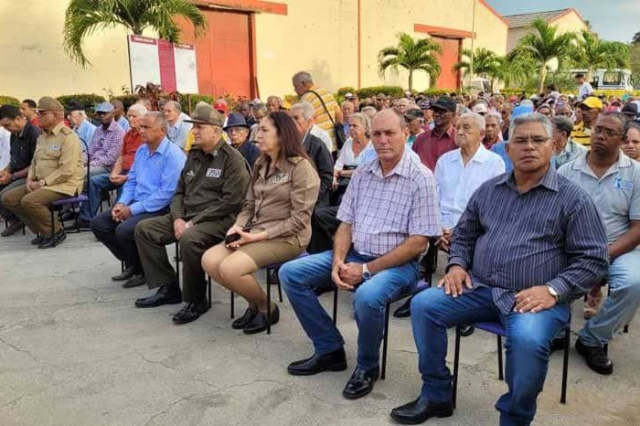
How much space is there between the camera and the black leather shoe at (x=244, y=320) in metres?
4.11

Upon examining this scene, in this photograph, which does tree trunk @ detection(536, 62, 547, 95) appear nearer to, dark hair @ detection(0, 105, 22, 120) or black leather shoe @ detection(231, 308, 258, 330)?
dark hair @ detection(0, 105, 22, 120)

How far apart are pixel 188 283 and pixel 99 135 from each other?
4249 mm

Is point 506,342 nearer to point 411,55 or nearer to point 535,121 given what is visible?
point 535,121

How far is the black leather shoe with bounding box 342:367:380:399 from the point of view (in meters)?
3.10

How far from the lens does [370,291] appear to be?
3.03 m

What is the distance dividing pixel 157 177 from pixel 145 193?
19cm

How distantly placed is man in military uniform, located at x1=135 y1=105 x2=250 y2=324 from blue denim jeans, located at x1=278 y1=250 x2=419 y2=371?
1093mm

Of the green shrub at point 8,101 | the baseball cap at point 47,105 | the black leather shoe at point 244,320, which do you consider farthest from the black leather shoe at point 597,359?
the green shrub at point 8,101

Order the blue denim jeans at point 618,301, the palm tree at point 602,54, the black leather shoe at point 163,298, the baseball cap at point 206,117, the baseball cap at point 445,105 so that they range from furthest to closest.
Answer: the palm tree at point 602,54 → the baseball cap at point 445,105 → the black leather shoe at point 163,298 → the baseball cap at point 206,117 → the blue denim jeans at point 618,301

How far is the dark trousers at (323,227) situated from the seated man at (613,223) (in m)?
2.07

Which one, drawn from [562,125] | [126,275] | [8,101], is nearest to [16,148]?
[126,275]

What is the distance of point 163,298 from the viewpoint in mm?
4602

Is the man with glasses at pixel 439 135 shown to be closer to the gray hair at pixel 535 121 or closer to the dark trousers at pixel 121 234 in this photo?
the gray hair at pixel 535 121

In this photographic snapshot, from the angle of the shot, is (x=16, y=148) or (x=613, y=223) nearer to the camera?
(x=613, y=223)
